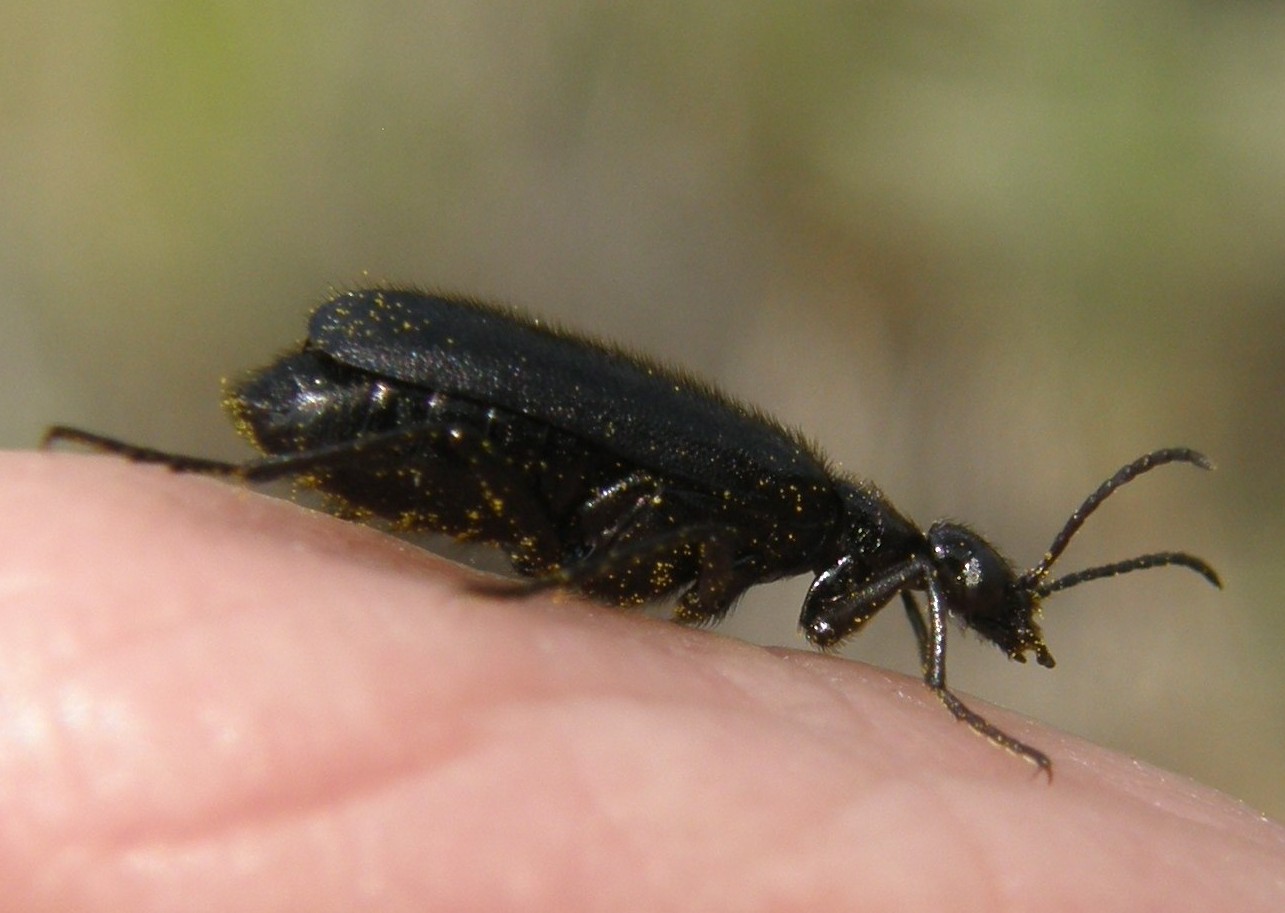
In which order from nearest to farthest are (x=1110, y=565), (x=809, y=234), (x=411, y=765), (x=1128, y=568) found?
(x=411, y=765) < (x=1110, y=565) < (x=1128, y=568) < (x=809, y=234)

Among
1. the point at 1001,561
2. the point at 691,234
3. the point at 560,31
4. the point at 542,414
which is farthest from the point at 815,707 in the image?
the point at 560,31

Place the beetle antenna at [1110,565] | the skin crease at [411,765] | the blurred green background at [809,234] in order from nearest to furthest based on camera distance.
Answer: the skin crease at [411,765] < the beetle antenna at [1110,565] < the blurred green background at [809,234]

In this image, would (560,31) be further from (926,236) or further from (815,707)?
(815,707)

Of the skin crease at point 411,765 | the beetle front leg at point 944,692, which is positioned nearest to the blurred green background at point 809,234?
the beetle front leg at point 944,692

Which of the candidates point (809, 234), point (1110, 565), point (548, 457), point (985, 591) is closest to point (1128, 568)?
point (1110, 565)

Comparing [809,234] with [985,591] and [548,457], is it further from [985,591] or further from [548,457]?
[548,457]

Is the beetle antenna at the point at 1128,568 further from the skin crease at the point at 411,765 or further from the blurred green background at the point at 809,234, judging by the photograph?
the blurred green background at the point at 809,234
